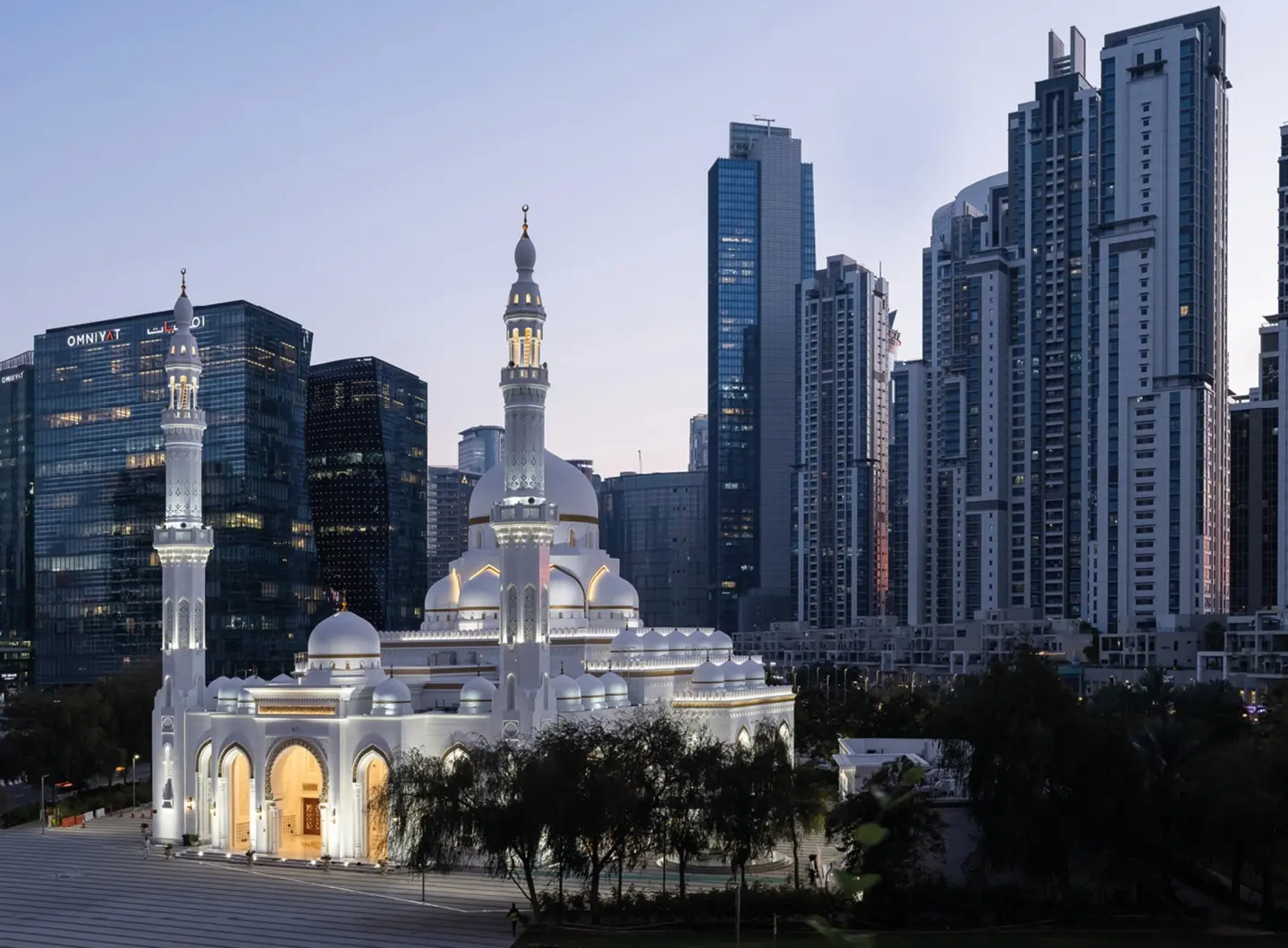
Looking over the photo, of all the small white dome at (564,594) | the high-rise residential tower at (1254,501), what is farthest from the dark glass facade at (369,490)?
the small white dome at (564,594)

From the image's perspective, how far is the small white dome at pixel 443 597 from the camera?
47.7 meters

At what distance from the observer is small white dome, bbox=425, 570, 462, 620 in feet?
156

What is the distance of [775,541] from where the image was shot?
495 feet

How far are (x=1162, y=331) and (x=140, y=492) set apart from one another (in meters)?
68.6

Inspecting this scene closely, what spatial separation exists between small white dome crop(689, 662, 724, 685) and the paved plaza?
1095cm

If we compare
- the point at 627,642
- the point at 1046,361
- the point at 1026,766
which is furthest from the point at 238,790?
the point at 1046,361

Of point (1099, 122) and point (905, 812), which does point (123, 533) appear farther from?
point (905, 812)

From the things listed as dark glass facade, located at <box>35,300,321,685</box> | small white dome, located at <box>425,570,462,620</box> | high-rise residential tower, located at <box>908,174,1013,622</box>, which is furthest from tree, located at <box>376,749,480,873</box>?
high-rise residential tower, located at <box>908,174,1013,622</box>

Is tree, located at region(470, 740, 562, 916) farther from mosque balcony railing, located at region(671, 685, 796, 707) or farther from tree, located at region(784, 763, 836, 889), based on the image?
mosque balcony railing, located at region(671, 685, 796, 707)

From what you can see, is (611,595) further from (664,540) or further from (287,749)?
(664,540)

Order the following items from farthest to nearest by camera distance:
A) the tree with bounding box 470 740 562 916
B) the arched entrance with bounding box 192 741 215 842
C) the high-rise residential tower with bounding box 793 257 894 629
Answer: the high-rise residential tower with bounding box 793 257 894 629
the arched entrance with bounding box 192 741 215 842
the tree with bounding box 470 740 562 916

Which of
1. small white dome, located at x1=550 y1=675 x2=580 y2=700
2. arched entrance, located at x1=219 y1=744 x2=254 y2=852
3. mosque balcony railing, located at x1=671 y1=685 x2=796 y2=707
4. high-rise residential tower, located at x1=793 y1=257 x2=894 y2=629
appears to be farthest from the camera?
high-rise residential tower, located at x1=793 y1=257 x2=894 y2=629

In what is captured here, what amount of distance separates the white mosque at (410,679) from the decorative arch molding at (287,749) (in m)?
0.04

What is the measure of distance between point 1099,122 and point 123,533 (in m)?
70.9
